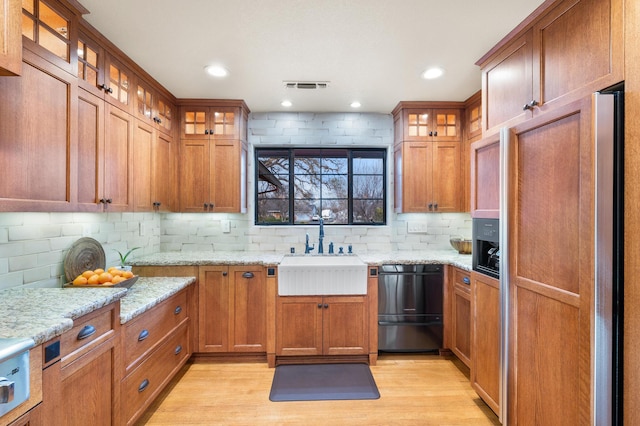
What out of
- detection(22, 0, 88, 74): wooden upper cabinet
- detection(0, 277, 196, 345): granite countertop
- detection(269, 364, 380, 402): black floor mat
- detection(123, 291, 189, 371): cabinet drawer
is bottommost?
detection(269, 364, 380, 402): black floor mat

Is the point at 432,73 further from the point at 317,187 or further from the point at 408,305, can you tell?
the point at 408,305

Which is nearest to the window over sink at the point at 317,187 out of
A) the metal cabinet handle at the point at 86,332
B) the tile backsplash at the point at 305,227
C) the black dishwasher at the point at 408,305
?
the tile backsplash at the point at 305,227

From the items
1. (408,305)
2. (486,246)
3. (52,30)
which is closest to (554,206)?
(486,246)

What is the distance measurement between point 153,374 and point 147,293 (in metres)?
0.54

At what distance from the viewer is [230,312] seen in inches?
104

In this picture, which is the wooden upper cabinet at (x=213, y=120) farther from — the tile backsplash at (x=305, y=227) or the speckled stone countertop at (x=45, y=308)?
the speckled stone countertop at (x=45, y=308)

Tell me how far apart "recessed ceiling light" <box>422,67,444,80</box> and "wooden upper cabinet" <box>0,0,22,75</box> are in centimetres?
239

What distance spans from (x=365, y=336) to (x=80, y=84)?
2.71 metres

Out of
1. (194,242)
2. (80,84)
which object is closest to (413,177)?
(194,242)

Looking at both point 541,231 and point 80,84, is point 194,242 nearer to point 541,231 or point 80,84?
point 80,84

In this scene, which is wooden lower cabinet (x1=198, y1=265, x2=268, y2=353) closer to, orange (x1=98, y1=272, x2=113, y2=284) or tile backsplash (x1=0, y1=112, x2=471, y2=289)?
tile backsplash (x1=0, y1=112, x2=471, y2=289)

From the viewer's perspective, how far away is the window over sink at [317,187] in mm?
3395

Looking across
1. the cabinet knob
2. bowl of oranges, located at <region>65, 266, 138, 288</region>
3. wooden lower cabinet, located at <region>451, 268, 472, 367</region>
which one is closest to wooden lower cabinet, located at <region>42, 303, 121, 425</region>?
the cabinet knob

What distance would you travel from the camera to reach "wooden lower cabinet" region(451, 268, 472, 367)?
2428mm
